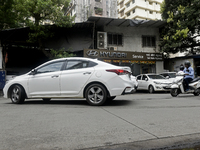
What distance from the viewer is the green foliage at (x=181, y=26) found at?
56.6 ft

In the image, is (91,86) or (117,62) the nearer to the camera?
(91,86)

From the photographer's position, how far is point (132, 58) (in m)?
18.2

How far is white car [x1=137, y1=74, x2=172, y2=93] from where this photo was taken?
43.3 feet

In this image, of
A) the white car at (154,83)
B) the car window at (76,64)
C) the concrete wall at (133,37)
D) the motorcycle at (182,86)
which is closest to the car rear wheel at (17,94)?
the car window at (76,64)

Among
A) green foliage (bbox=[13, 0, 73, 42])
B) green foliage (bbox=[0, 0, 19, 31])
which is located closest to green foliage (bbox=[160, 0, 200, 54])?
green foliage (bbox=[13, 0, 73, 42])

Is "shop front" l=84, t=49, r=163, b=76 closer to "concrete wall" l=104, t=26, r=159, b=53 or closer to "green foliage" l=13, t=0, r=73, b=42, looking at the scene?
"concrete wall" l=104, t=26, r=159, b=53

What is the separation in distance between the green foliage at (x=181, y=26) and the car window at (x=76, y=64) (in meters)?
13.4

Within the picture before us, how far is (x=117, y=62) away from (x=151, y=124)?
14.4 metres

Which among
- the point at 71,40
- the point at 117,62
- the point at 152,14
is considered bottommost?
the point at 117,62

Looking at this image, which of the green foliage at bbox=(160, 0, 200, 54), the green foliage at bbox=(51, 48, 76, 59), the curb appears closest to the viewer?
the curb

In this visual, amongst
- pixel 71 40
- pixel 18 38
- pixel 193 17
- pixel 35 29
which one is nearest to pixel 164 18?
pixel 193 17

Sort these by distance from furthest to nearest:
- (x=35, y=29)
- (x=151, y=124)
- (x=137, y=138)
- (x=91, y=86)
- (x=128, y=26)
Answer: (x=128, y=26) < (x=35, y=29) < (x=91, y=86) < (x=151, y=124) < (x=137, y=138)

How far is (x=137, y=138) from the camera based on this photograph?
2822 millimetres

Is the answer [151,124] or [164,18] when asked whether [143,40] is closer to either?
[164,18]
